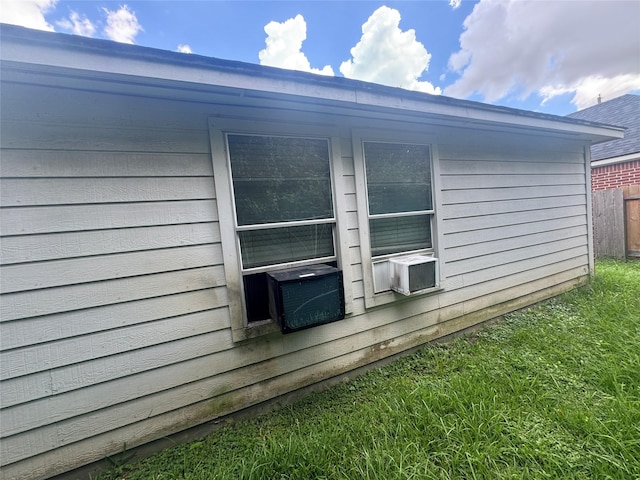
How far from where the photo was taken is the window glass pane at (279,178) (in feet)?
6.82

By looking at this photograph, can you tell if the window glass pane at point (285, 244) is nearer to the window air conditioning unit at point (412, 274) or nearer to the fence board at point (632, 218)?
the window air conditioning unit at point (412, 274)

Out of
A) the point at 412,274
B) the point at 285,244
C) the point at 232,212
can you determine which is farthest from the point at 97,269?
the point at 412,274

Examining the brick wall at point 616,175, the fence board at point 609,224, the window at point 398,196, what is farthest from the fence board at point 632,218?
the window at point 398,196

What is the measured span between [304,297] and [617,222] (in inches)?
337

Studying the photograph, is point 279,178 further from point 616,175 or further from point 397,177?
point 616,175

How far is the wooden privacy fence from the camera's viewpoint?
6.24 m

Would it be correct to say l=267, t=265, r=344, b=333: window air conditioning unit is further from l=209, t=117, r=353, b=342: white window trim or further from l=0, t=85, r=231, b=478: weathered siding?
l=0, t=85, r=231, b=478: weathered siding

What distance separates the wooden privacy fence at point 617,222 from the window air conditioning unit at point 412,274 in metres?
7.00

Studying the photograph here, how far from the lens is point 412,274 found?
2592 millimetres

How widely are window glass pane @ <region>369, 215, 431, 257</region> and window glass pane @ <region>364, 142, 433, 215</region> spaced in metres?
0.11

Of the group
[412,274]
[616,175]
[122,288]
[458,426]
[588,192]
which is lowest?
[458,426]

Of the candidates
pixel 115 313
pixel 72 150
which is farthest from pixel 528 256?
pixel 72 150

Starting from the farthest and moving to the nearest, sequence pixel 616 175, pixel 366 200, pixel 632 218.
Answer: pixel 616 175, pixel 632 218, pixel 366 200

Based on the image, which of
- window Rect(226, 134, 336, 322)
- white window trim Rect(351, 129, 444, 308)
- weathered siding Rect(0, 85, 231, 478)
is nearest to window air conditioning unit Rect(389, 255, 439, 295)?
white window trim Rect(351, 129, 444, 308)
